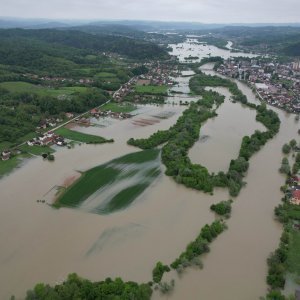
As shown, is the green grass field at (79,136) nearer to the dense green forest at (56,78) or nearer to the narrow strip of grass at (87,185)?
the dense green forest at (56,78)

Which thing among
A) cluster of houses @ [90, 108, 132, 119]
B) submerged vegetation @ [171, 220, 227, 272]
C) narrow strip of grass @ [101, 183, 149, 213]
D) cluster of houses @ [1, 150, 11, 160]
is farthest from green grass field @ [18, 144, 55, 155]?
submerged vegetation @ [171, 220, 227, 272]

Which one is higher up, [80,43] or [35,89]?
[80,43]

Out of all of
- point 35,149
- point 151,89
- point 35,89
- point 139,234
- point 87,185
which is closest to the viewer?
point 139,234

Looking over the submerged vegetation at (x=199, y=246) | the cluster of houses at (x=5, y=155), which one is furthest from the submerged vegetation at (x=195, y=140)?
the cluster of houses at (x=5, y=155)

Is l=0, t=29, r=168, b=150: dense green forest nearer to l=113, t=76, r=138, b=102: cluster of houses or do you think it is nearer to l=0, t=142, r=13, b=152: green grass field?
l=0, t=142, r=13, b=152: green grass field

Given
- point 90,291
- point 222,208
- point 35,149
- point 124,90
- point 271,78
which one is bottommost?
point 35,149

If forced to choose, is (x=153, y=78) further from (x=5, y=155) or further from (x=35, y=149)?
(x=5, y=155)

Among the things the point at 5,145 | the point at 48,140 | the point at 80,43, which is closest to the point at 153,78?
the point at 48,140
